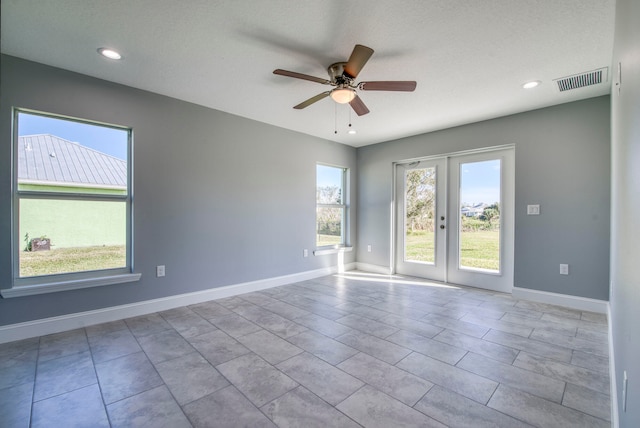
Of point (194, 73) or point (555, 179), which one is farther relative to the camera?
point (555, 179)

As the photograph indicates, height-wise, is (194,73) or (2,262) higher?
(194,73)

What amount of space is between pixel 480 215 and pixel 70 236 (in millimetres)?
5209

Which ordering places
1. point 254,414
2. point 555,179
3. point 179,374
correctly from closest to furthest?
point 254,414 < point 179,374 < point 555,179

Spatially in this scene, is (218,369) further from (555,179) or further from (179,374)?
(555,179)

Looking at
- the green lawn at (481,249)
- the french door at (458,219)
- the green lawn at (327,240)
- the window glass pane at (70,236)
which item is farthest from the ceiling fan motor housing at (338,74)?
the green lawn at (481,249)

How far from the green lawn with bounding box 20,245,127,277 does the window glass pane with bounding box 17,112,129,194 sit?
621 mm

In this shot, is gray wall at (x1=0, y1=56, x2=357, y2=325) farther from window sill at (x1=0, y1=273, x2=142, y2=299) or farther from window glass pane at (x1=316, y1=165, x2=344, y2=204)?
window glass pane at (x1=316, y1=165, x2=344, y2=204)

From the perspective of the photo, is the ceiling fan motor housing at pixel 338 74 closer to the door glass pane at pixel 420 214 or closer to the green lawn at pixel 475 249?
the door glass pane at pixel 420 214

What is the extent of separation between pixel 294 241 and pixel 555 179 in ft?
12.3

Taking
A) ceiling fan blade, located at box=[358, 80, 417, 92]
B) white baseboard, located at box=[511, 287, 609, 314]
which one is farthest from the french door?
ceiling fan blade, located at box=[358, 80, 417, 92]

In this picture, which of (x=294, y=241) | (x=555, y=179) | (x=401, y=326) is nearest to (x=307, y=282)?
(x=294, y=241)

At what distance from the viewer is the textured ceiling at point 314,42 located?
192 centimetres

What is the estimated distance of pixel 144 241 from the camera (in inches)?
126

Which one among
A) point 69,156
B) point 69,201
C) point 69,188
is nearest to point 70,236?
point 69,201
